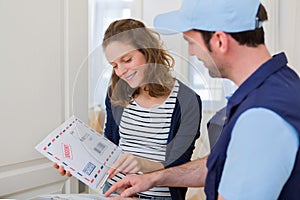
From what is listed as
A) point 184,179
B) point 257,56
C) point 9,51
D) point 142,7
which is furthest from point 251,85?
point 142,7

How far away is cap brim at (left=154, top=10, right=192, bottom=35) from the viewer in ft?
3.38

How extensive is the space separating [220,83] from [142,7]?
3.36ft

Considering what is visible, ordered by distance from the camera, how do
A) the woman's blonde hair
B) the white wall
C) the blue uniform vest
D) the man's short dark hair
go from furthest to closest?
the white wall → the woman's blonde hair → the man's short dark hair → the blue uniform vest

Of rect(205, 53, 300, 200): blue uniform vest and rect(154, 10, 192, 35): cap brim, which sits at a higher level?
rect(154, 10, 192, 35): cap brim

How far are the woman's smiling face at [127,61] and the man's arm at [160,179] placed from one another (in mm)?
285

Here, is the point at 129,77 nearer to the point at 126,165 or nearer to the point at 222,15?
the point at 126,165

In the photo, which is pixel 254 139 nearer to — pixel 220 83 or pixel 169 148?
pixel 220 83

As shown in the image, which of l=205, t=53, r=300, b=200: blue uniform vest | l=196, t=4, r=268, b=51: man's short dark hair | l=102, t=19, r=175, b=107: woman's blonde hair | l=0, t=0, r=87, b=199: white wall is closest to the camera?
l=205, t=53, r=300, b=200: blue uniform vest

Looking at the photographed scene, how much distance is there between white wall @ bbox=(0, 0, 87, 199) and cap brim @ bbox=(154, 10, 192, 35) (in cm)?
33

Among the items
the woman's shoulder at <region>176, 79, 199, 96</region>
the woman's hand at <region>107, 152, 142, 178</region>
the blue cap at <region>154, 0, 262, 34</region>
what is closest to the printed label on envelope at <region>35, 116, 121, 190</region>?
the woman's hand at <region>107, 152, 142, 178</region>

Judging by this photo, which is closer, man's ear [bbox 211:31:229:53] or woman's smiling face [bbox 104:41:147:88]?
man's ear [bbox 211:31:229:53]

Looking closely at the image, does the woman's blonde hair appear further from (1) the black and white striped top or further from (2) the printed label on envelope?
(2) the printed label on envelope

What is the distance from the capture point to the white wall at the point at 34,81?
1.45 metres

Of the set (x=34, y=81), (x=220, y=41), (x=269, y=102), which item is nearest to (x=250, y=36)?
(x=220, y=41)
